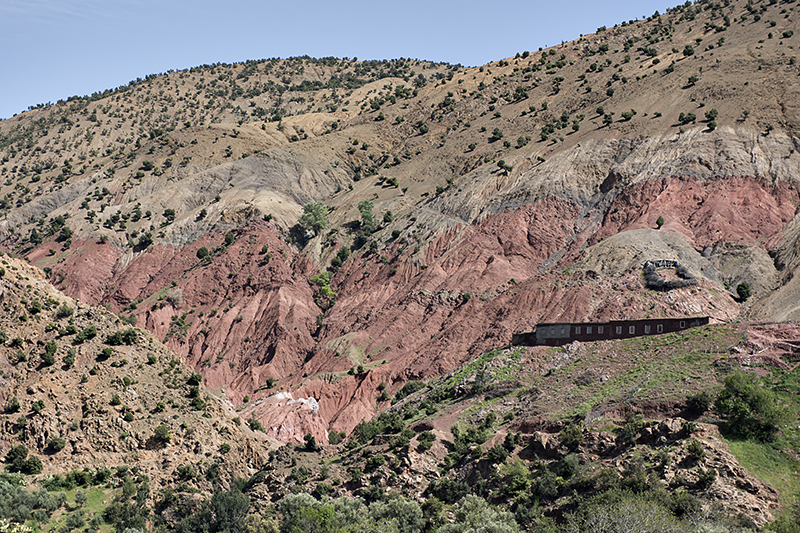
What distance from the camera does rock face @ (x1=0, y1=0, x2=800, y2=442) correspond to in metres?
81.4

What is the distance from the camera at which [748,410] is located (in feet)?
166

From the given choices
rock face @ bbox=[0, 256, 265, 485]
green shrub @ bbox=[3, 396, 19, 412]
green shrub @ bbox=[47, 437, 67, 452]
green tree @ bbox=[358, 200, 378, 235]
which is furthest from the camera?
green tree @ bbox=[358, 200, 378, 235]

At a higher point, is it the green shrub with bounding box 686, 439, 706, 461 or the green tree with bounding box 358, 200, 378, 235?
the green tree with bounding box 358, 200, 378, 235

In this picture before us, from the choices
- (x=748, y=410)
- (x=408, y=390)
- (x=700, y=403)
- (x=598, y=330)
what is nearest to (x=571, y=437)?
(x=700, y=403)

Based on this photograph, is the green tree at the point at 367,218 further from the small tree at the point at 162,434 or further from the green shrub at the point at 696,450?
A: the green shrub at the point at 696,450

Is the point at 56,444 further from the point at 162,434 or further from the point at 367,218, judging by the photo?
the point at 367,218

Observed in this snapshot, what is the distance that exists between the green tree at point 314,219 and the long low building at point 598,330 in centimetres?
4405

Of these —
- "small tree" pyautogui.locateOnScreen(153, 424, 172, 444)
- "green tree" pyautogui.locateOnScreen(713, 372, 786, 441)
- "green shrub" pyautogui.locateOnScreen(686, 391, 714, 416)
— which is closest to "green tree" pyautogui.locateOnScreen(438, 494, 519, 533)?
"green shrub" pyautogui.locateOnScreen(686, 391, 714, 416)

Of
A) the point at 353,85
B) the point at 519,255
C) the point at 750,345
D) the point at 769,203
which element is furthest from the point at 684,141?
the point at 353,85

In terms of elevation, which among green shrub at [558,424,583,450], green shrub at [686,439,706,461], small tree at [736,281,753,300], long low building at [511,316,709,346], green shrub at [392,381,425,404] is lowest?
green shrub at [686,439,706,461]

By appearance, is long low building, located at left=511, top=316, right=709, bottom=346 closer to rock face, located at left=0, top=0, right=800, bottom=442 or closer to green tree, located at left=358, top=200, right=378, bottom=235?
rock face, located at left=0, top=0, right=800, bottom=442

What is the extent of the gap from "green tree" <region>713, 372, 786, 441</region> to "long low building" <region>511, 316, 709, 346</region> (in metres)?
13.9

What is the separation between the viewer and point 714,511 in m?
44.7

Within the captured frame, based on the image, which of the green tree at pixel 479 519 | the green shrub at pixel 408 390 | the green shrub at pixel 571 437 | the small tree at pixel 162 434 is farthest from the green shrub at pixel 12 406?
the green shrub at pixel 571 437
